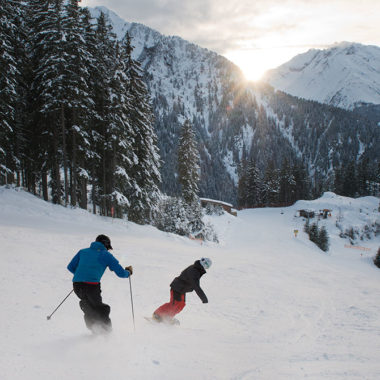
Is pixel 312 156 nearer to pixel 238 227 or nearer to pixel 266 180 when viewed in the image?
pixel 266 180

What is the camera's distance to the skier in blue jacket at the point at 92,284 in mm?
4422

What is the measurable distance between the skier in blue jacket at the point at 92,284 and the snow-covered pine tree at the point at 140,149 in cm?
1831

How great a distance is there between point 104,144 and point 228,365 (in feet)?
61.1

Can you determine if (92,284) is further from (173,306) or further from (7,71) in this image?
(7,71)

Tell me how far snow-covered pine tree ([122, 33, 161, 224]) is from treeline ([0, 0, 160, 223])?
3.5 inches

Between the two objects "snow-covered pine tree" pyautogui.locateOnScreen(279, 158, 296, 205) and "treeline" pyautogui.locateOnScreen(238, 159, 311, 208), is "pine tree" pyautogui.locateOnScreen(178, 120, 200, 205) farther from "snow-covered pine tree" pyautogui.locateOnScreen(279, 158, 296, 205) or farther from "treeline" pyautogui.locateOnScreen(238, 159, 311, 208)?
"snow-covered pine tree" pyautogui.locateOnScreen(279, 158, 296, 205)

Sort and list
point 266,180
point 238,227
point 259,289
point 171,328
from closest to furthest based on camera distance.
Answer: point 171,328 < point 259,289 < point 238,227 < point 266,180

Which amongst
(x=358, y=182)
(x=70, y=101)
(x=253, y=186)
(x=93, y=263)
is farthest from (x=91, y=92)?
(x=358, y=182)

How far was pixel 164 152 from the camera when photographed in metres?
156

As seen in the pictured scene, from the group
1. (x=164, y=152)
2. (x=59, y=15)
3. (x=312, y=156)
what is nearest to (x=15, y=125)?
(x=59, y=15)

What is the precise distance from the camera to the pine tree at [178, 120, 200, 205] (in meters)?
34.8

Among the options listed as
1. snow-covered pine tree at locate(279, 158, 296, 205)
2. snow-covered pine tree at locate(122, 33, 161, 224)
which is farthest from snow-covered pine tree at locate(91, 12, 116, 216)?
snow-covered pine tree at locate(279, 158, 296, 205)

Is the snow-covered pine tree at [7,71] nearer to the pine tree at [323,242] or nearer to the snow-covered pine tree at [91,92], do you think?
the snow-covered pine tree at [91,92]

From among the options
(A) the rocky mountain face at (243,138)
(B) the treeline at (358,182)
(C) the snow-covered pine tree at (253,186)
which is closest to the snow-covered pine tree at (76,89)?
(C) the snow-covered pine tree at (253,186)
